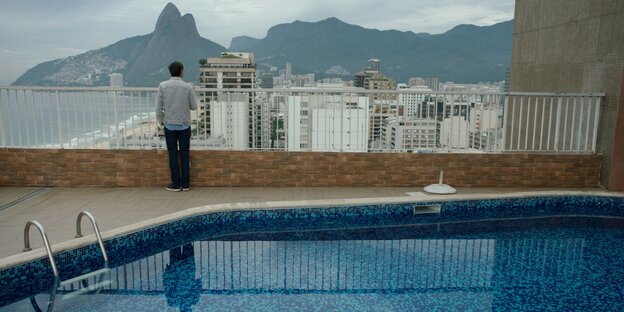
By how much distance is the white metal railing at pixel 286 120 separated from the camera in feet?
20.6

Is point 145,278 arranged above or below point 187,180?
below

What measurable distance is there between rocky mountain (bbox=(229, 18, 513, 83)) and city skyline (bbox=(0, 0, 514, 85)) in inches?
33.1

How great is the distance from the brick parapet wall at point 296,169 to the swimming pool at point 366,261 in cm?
64

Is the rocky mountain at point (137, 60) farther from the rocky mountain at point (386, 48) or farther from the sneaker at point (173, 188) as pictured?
the rocky mountain at point (386, 48)

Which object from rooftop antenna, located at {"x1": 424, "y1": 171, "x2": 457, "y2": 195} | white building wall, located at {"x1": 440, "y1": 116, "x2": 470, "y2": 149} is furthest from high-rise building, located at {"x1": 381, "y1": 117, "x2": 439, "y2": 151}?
rooftop antenna, located at {"x1": 424, "y1": 171, "x2": 457, "y2": 195}

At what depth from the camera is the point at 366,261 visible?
15.0ft

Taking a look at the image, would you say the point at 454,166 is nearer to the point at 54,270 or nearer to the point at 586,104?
the point at 586,104

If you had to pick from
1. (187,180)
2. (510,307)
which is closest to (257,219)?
(187,180)

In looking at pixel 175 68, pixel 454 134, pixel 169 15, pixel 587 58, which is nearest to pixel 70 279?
pixel 175 68

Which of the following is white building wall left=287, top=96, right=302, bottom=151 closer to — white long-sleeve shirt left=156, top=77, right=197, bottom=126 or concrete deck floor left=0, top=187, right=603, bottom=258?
concrete deck floor left=0, top=187, right=603, bottom=258

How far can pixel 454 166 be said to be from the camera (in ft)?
21.5

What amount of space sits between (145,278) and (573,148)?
640 centimetres

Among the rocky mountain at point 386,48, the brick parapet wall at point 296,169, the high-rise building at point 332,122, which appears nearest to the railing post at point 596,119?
the brick parapet wall at point 296,169

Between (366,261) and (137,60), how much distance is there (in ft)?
54.0
